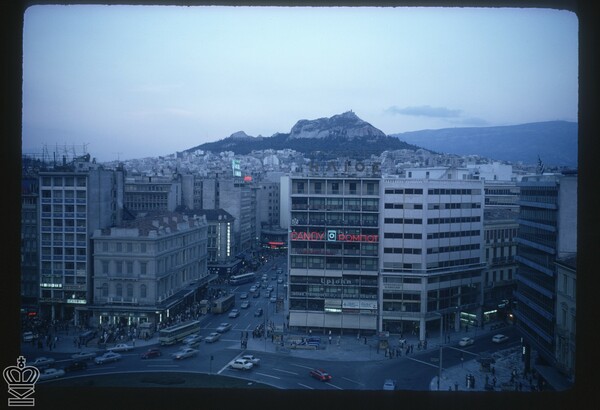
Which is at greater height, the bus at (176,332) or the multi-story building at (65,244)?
the multi-story building at (65,244)

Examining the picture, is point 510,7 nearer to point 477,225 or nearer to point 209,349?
point 209,349

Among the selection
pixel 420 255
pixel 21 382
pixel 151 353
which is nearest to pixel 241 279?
pixel 420 255

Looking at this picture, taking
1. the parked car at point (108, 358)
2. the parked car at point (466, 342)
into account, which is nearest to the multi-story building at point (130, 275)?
the parked car at point (108, 358)

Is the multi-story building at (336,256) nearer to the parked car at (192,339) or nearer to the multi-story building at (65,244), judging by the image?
the parked car at (192,339)

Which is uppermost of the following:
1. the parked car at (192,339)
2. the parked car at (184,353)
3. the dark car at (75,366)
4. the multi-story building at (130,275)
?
the multi-story building at (130,275)

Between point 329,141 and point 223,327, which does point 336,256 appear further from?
point 329,141

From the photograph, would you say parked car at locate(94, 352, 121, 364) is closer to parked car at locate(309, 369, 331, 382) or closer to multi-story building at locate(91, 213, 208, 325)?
multi-story building at locate(91, 213, 208, 325)

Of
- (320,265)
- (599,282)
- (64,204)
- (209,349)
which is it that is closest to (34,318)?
(64,204)
